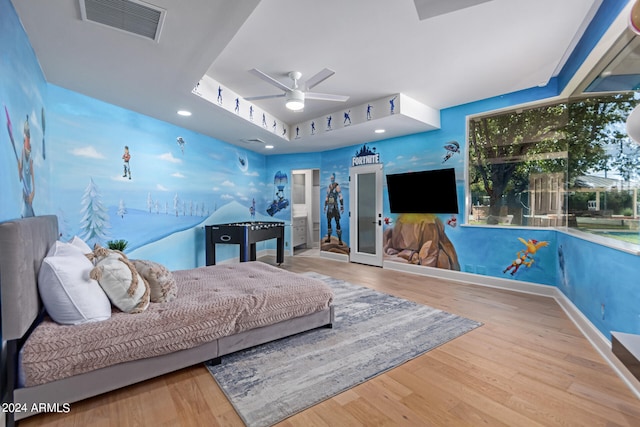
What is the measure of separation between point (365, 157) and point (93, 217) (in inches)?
181

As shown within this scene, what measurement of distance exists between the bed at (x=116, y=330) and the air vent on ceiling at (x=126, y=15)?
4.75 feet

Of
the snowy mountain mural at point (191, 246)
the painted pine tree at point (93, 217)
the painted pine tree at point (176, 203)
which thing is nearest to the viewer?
the painted pine tree at point (93, 217)

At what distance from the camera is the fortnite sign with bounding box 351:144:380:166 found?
579 cm

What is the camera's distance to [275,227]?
5.63 m

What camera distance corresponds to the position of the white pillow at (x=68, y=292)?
1.71m

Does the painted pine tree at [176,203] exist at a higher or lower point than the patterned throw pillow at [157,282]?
higher

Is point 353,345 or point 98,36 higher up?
point 98,36

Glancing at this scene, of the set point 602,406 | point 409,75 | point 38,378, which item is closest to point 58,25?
point 38,378

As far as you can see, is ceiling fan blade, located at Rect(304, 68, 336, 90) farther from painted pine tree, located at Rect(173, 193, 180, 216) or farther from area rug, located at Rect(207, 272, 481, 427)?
painted pine tree, located at Rect(173, 193, 180, 216)

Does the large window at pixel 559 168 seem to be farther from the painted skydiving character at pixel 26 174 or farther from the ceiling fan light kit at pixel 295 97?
the painted skydiving character at pixel 26 174

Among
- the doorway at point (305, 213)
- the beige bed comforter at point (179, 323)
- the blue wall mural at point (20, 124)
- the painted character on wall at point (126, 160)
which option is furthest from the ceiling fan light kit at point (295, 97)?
the doorway at point (305, 213)

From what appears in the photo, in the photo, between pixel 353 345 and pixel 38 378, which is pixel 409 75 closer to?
pixel 353 345

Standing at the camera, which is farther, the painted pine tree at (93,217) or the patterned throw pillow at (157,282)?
the painted pine tree at (93,217)

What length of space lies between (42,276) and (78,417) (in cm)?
84
